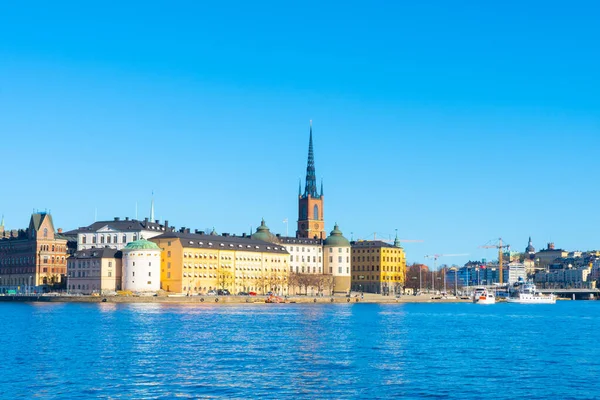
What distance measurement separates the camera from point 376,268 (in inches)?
7259

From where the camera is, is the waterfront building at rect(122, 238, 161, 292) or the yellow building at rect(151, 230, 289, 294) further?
the yellow building at rect(151, 230, 289, 294)

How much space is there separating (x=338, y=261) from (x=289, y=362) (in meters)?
130

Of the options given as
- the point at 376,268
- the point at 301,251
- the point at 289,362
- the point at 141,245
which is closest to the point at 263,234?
the point at 301,251

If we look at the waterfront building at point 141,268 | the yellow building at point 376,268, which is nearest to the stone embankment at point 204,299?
the waterfront building at point 141,268

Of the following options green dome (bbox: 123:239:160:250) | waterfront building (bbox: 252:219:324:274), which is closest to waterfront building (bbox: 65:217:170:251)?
green dome (bbox: 123:239:160:250)

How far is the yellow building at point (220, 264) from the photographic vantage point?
141250mm

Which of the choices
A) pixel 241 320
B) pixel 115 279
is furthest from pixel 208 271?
pixel 241 320

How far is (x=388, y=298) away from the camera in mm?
163750

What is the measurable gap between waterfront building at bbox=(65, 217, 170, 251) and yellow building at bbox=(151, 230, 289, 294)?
15.1ft

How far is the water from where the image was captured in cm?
3803

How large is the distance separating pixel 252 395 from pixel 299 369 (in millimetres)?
7961

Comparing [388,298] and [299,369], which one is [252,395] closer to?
[299,369]

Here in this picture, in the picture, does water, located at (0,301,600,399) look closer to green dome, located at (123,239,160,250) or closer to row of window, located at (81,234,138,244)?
green dome, located at (123,239,160,250)

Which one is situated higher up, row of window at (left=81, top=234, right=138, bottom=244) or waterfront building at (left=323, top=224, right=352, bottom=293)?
row of window at (left=81, top=234, right=138, bottom=244)
